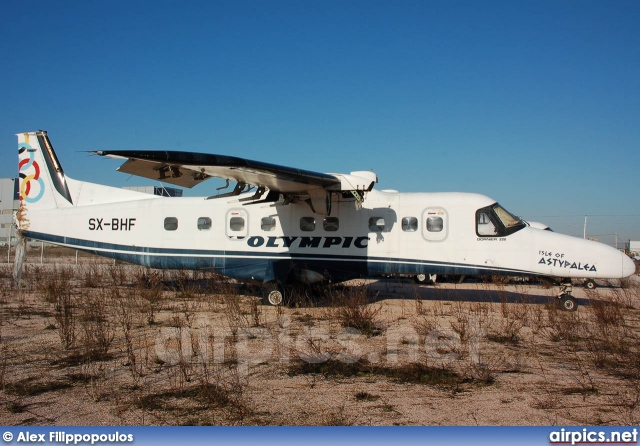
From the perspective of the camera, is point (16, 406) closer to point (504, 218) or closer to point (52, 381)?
point (52, 381)

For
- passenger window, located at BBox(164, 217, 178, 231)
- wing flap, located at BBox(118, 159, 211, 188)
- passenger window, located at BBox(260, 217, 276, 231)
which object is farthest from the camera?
passenger window, located at BBox(164, 217, 178, 231)

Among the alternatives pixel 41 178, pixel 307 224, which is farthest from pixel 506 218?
pixel 41 178

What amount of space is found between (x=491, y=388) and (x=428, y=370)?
0.82 m

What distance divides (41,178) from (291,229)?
8208 millimetres

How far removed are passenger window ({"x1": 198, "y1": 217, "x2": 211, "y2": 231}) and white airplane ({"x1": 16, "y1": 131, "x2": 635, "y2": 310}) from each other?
28 mm

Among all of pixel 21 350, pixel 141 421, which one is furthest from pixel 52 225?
pixel 141 421

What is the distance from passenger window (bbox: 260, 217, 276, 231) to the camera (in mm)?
12766

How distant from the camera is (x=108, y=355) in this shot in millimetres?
6543

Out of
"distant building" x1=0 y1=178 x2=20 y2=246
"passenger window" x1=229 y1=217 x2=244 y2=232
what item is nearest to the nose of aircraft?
"passenger window" x1=229 y1=217 x2=244 y2=232

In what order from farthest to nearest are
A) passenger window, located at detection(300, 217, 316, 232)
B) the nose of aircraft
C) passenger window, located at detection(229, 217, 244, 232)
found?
passenger window, located at detection(229, 217, 244, 232) < passenger window, located at detection(300, 217, 316, 232) < the nose of aircraft

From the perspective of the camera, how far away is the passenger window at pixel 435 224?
1177cm

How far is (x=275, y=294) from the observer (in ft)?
38.1

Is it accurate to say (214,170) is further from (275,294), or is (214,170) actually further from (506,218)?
(506,218)

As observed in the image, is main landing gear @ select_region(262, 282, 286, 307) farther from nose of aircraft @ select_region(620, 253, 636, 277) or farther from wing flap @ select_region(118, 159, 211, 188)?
nose of aircraft @ select_region(620, 253, 636, 277)
